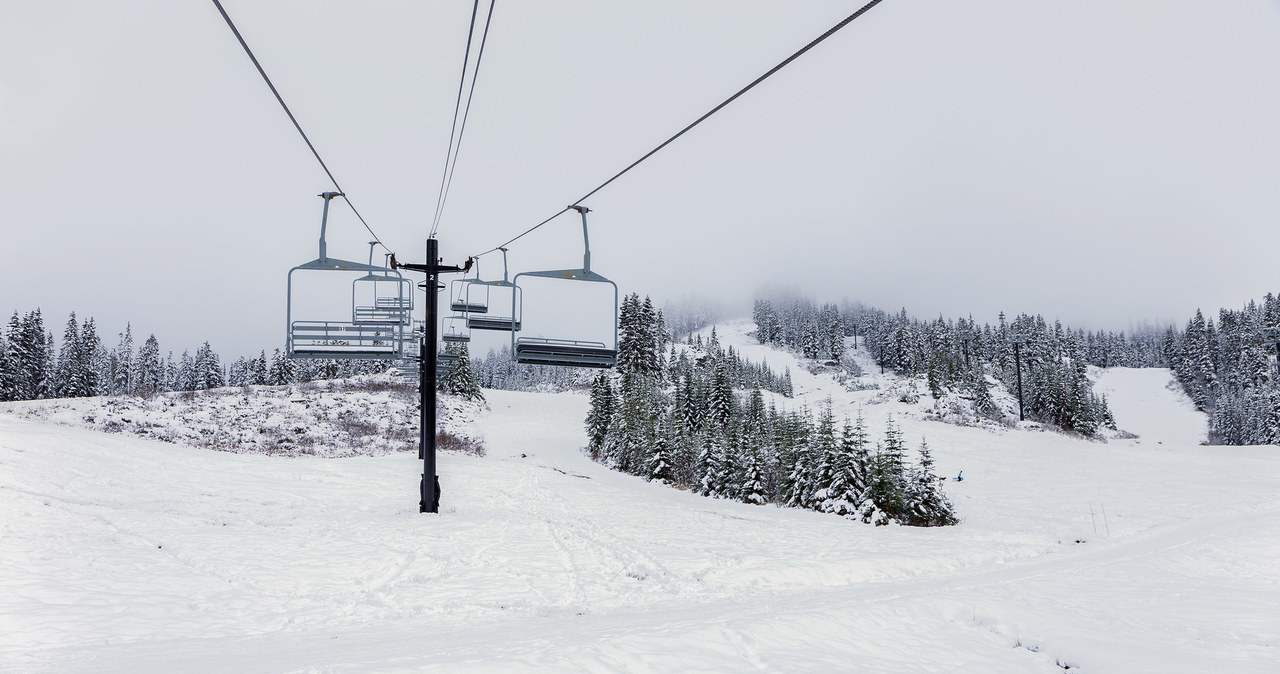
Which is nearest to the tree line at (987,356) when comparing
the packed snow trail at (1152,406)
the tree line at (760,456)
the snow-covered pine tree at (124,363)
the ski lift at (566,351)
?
the packed snow trail at (1152,406)

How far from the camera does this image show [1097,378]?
133875 mm

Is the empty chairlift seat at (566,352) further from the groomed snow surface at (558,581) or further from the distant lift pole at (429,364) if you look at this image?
the groomed snow surface at (558,581)

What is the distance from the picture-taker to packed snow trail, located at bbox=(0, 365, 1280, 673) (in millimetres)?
7352

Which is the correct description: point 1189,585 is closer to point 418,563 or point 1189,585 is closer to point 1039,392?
point 418,563

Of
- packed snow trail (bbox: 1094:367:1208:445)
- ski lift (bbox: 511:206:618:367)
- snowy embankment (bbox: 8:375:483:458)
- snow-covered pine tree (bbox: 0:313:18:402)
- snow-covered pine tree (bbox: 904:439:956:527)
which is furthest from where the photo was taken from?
packed snow trail (bbox: 1094:367:1208:445)

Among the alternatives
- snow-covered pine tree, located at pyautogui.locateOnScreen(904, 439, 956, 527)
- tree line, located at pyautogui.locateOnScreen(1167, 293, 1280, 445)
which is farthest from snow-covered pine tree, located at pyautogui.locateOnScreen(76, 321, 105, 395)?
tree line, located at pyautogui.locateOnScreen(1167, 293, 1280, 445)

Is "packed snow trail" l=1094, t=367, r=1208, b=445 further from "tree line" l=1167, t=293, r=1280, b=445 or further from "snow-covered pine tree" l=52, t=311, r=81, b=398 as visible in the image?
"snow-covered pine tree" l=52, t=311, r=81, b=398

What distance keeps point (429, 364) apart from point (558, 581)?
8.32 metres

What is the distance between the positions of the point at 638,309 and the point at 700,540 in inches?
2274

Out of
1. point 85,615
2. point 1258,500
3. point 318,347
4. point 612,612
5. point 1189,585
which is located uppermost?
point 318,347

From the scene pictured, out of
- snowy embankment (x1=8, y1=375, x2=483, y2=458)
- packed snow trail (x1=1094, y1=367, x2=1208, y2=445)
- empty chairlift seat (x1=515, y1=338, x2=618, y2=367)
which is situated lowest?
packed snow trail (x1=1094, y1=367, x2=1208, y2=445)

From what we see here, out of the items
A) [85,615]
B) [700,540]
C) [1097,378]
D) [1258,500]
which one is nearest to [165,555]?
[85,615]

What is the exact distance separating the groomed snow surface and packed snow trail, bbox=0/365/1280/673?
0.22 feet

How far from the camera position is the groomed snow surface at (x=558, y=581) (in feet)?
24.1
